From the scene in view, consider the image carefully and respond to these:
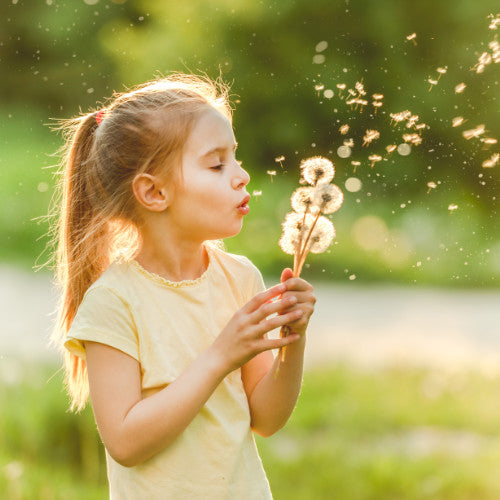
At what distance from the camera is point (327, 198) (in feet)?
3.48

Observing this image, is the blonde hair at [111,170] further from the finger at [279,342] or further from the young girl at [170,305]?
the finger at [279,342]

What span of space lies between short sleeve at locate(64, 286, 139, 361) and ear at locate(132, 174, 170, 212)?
134 mm

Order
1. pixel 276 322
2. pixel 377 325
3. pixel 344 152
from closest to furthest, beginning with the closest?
pixel 276 322 → pixel 377 325 → pixel 344 152

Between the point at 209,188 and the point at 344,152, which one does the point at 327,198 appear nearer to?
the point at 209,188

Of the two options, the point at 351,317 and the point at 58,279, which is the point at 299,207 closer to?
the point at 58,279

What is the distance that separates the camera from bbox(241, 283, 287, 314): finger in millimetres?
998

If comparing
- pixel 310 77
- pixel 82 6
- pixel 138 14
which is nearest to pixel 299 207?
pixel 310 77

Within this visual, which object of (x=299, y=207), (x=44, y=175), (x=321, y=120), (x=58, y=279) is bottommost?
(x=44, y=175)

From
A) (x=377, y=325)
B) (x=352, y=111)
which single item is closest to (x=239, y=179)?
(x=377, y=325)

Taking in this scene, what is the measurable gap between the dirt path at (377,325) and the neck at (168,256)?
5.37 ft

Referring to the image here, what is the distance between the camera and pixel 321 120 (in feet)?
13.1

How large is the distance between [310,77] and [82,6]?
150 cm

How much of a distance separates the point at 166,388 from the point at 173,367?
43 millimetres

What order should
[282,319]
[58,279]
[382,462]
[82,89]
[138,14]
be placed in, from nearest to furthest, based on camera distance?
[282,319] < [58,279] < [382,462] < [138,14] < [82,89]
